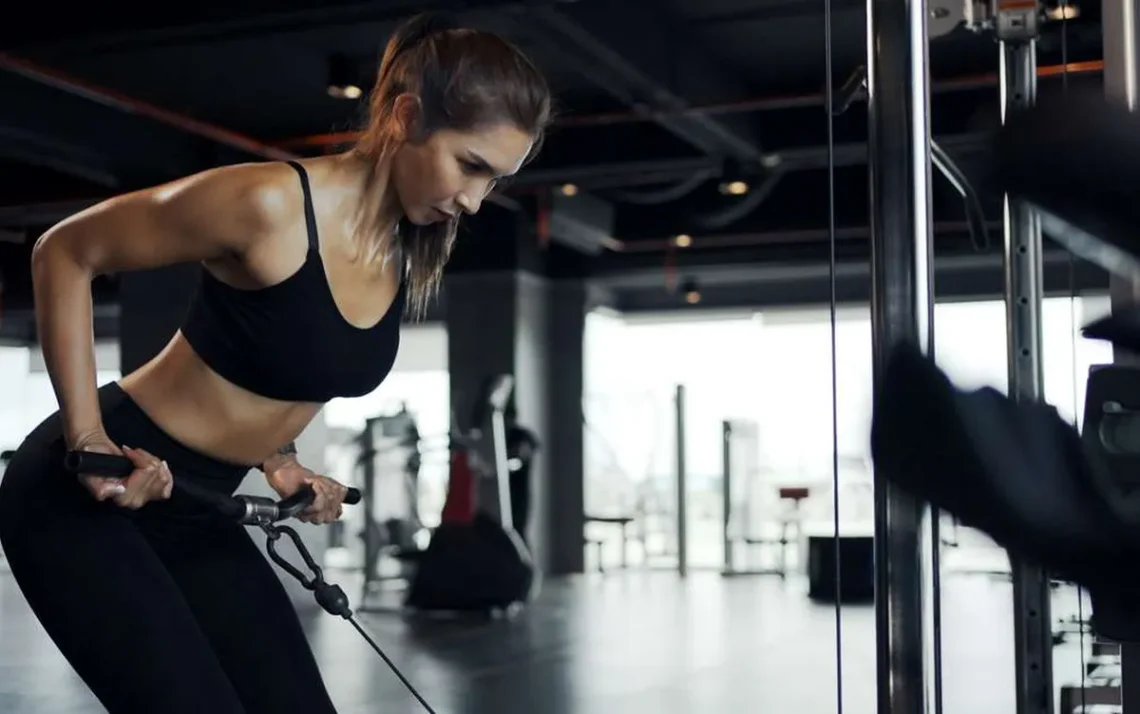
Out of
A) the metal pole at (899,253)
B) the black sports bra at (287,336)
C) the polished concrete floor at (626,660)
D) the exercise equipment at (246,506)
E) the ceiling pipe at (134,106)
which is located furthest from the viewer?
the ceiling pipe at (134,106)

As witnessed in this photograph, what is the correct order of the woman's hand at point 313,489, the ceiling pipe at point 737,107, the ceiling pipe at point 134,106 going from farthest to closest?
the ceiling pipe at point 737,107, the ceiling pipe at point 134,106, the woman's hand at point 313,489

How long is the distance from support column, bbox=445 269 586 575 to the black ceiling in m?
1.40

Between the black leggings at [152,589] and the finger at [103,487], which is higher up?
the finger at [103,487]

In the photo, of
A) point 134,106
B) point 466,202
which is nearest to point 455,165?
point 466,202

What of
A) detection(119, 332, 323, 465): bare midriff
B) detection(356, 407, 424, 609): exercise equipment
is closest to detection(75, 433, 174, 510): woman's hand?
detection(119, 332, 323, 465): bare midriff

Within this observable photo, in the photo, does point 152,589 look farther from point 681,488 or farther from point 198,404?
point 681,488

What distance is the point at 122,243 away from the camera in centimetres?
144

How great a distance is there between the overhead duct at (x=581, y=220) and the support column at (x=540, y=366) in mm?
633

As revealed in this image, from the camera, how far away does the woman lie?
4.52 feet

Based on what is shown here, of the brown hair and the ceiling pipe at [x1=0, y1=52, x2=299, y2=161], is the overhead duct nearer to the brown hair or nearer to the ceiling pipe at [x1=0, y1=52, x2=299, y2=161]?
the ceiling pipe at [x1=0, y1=52, x2=299, y2=161]

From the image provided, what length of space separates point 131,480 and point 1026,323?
1671mm

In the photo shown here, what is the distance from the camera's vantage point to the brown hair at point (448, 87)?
1.44 meters

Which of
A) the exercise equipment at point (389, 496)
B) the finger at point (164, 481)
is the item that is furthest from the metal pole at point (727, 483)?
the finger at point (164, 481)

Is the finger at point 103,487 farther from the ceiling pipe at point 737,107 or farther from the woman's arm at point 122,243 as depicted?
the ceiling pipe at point 737,107
